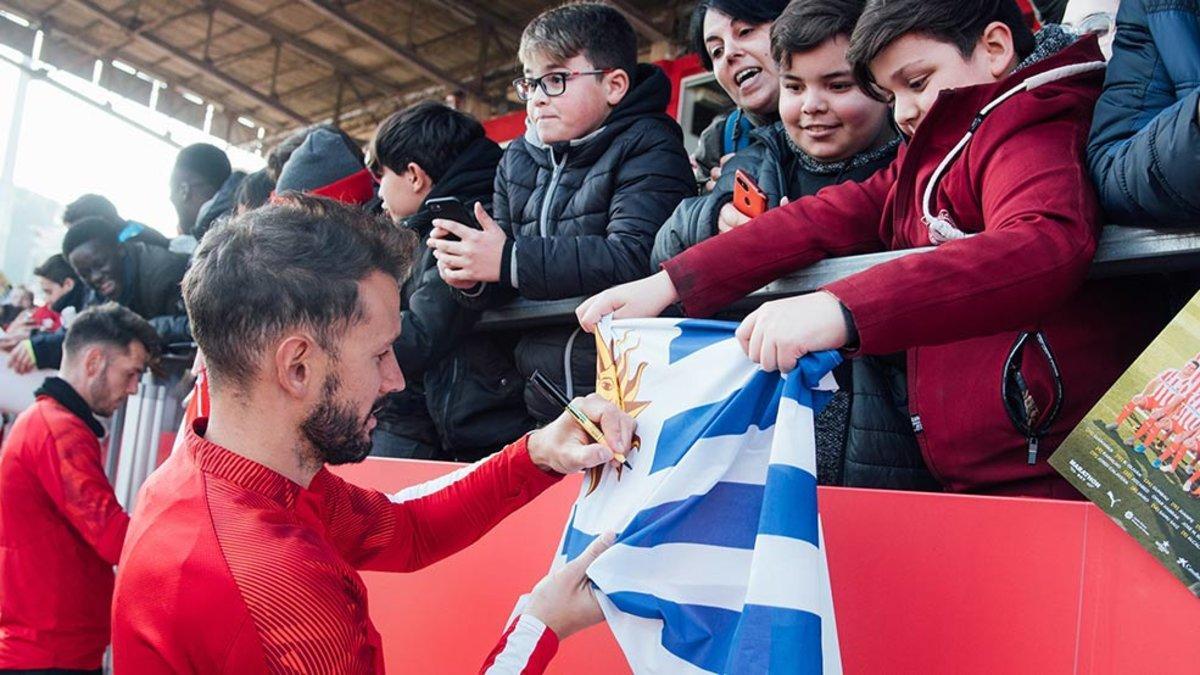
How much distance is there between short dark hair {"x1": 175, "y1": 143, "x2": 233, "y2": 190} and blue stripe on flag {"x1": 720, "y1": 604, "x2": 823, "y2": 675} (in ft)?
15.2

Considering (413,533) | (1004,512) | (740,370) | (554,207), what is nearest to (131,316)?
(554,207)

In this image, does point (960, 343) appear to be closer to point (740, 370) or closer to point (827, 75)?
point (740, 370)

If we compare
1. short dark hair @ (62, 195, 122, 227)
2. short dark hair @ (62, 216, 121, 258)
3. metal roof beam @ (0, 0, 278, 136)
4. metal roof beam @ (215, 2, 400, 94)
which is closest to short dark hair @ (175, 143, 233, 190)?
short dark hair @ (62, 216, 121, 258)

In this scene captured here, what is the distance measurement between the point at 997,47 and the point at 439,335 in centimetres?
148

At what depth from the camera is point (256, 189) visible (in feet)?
13.4

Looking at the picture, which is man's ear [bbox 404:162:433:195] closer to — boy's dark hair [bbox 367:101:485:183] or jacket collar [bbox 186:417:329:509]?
boy's dark hair [bbox 367:101:485:183]

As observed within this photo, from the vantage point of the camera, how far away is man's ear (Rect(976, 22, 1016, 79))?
1.65m

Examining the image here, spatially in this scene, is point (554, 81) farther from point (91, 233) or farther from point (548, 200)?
point (91, 233)

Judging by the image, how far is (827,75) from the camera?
2.09 m

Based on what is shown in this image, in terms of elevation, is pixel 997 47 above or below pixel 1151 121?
above

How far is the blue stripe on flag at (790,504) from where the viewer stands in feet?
4.34

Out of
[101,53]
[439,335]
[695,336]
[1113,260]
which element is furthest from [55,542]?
[101,53]

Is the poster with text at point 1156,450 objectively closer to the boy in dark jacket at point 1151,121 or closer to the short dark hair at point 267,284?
the boy in dark jacket at point 1151,121

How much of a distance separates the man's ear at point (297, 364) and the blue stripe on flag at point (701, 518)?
56 centimetres
